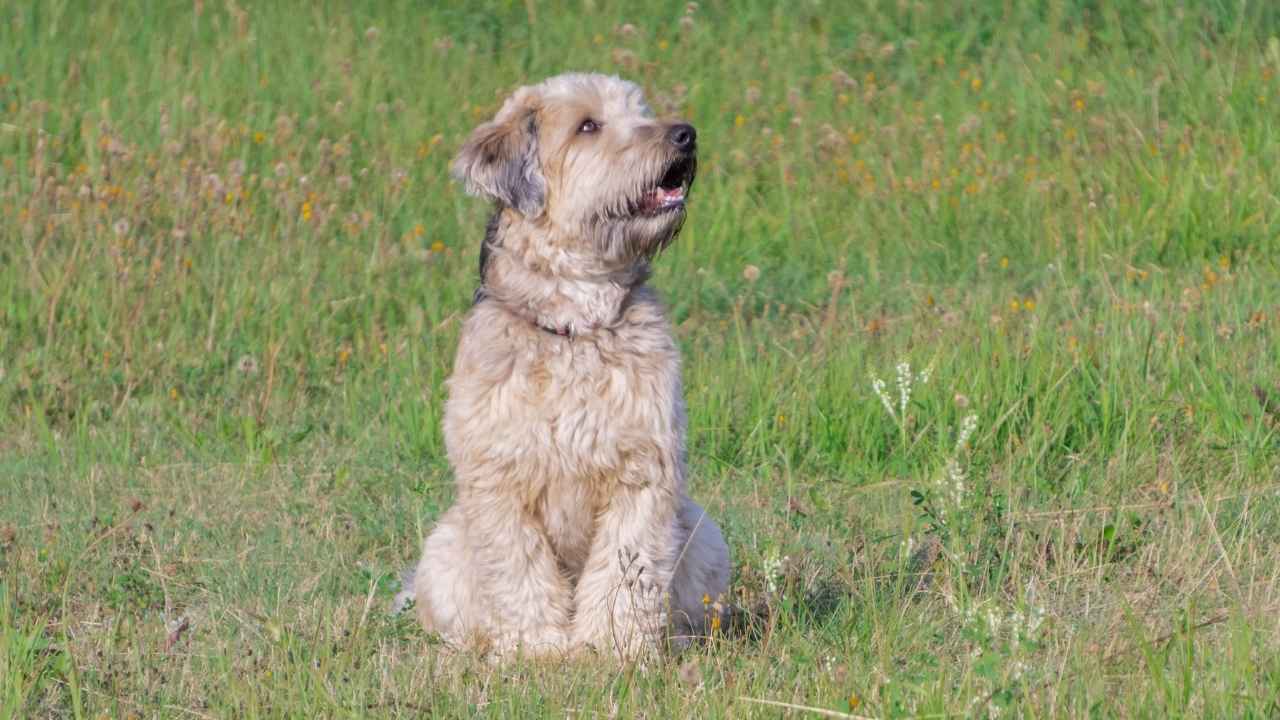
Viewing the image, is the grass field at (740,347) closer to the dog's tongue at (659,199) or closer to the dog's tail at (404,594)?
the dog's tail at (404,594)

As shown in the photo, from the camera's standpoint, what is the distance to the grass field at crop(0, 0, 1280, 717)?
15.8ft

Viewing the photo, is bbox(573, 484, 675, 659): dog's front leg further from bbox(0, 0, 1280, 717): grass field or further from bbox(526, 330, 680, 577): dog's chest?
bbox(0, 0, 1280, 717): grass field

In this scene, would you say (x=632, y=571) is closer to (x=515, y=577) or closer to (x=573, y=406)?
Answer: (x=515, y=577)

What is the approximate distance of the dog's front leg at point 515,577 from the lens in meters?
5.06

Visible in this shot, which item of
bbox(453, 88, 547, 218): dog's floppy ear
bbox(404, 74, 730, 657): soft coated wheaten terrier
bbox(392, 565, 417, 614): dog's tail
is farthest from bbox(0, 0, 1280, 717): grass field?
bbox(453, 88, 547, 218): dog's floppy ear

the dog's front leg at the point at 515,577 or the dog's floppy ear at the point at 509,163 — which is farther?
the dog's floppy ear at the point at 509,163

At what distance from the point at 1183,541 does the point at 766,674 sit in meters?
1.75

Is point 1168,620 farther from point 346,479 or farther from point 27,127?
point 27,127

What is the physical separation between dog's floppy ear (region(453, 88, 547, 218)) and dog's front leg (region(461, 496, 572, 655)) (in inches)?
35.5

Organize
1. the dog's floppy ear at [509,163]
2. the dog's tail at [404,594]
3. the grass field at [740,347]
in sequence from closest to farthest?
the grass field at [740,347], the dog's floppy ear at [509,163], the dog's tail at [404,594]

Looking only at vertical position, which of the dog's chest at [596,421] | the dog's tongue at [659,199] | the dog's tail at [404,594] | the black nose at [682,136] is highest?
the black nose at [682,136]

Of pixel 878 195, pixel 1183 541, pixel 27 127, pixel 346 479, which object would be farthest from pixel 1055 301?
pixel 27 127

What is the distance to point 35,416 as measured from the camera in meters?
7.42

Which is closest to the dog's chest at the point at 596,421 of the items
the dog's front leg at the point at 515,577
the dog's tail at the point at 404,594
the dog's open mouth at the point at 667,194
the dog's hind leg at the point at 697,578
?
the dog's front leg at the point at 515,577
